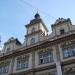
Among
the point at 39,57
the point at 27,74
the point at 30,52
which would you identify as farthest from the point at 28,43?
the point at 27,74

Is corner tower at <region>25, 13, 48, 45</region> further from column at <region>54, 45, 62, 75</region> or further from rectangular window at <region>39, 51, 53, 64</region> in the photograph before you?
column at <region>54, 45, 62, 75</region>

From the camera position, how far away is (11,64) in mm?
19000

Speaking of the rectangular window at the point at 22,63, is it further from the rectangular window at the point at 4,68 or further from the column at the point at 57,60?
the column at the point at 57,60

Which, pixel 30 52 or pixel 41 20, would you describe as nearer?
pixel 30 52

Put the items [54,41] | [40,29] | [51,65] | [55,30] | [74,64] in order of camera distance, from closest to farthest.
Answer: [74,64] → [51,65] → [54,41] → [55,30] → [40,29]

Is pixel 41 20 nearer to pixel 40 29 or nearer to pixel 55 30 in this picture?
pixel 40 29

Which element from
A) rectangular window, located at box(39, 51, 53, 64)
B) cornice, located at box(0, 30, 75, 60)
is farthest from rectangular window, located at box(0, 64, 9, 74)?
rectangular window, located at box(39, 51, 53, 64)

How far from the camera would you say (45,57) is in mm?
17359

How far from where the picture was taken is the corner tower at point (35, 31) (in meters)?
19.7

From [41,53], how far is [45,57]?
729mm

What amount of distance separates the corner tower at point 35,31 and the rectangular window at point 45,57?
2.22 metres

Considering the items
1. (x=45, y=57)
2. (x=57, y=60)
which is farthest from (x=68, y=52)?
(x=45, y=57)

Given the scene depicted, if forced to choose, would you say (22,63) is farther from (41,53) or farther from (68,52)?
(68,52)

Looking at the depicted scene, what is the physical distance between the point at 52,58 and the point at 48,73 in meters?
1.74
